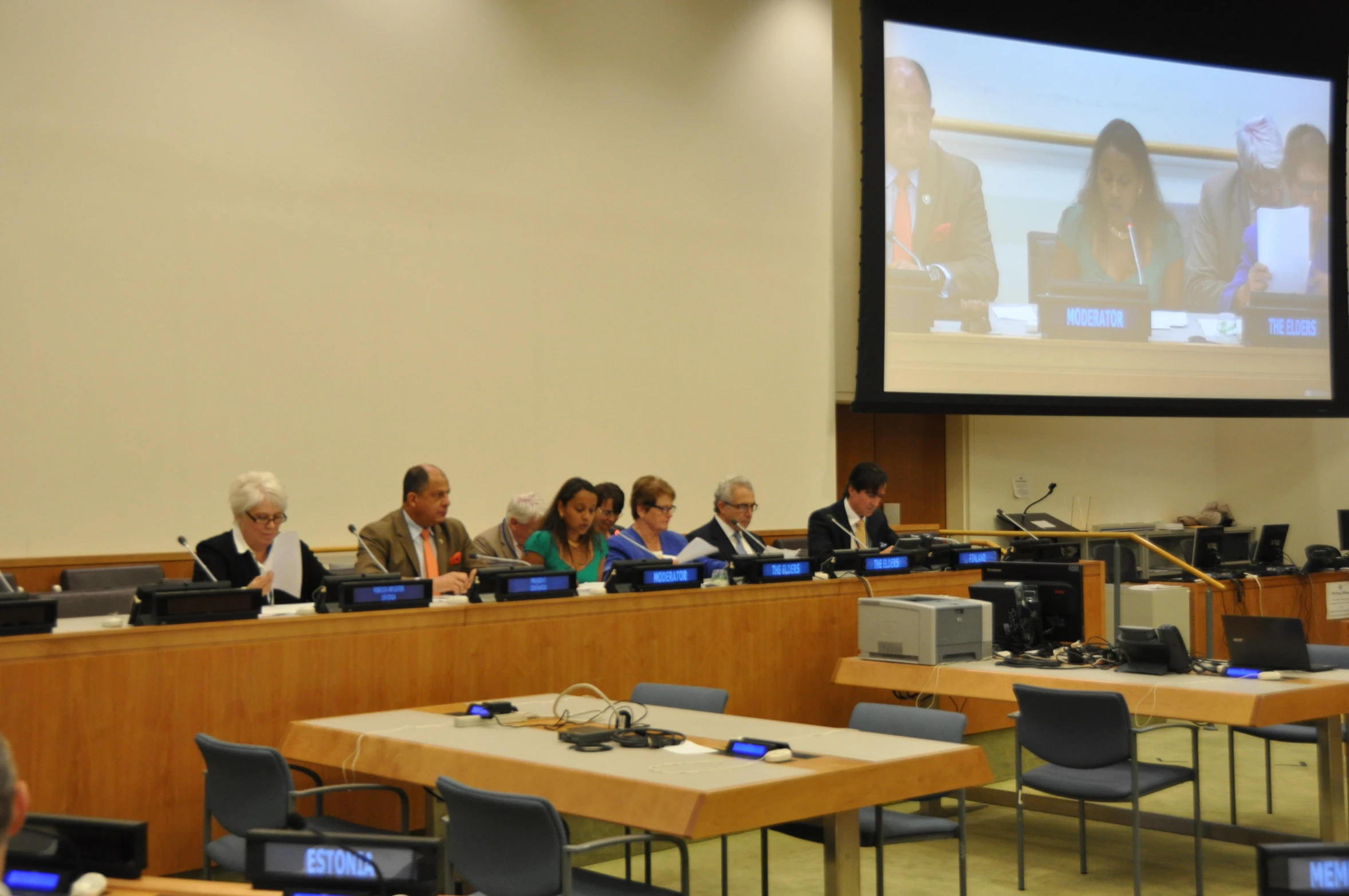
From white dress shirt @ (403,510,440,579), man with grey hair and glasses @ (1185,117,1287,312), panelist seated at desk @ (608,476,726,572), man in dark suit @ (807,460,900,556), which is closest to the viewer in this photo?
white dress shirt @ (403,510,440,579)

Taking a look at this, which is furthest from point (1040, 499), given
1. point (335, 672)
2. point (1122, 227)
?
point (335, 672)

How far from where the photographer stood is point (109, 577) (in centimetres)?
642

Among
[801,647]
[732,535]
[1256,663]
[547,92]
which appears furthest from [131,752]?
A: [547,92]

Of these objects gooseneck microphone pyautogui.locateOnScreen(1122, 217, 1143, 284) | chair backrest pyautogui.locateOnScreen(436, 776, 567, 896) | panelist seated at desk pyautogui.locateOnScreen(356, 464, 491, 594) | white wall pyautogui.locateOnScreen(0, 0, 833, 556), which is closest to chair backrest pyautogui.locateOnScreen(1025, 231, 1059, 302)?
gooseneck microphone pyautogui.locateOnScreen(1122, 217, 1143, 284)

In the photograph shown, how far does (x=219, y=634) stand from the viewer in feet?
12.6

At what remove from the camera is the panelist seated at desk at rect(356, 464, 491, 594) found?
5094 millimetres

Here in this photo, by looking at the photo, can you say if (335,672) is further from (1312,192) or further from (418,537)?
(1312,192)

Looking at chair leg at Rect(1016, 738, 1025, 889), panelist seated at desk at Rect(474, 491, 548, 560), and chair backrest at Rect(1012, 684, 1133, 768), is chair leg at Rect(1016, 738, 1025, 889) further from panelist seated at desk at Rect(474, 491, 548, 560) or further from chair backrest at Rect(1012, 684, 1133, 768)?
panelist seated at desk at Rect(474, 491, 548, 560)

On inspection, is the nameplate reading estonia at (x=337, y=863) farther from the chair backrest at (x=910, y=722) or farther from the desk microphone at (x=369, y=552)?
the desk microphone at (x=369, y=552)

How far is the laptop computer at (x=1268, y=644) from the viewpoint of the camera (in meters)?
4.67

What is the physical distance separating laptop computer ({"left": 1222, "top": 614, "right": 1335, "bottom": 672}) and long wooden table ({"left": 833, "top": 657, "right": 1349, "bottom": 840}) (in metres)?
0.10

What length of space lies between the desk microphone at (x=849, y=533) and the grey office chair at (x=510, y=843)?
317 centimetres

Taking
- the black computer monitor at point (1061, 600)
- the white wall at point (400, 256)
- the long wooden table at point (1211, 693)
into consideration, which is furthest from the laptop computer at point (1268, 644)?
the white wall at point (400, 256)

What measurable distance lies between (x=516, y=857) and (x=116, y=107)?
5.30m
